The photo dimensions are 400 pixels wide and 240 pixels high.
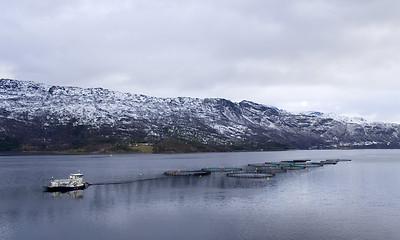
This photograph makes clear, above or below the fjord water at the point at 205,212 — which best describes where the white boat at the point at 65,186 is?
above

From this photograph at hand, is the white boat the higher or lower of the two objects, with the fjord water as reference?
higher

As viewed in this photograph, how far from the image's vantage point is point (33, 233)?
68.4 meters

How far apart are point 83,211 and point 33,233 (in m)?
19.6

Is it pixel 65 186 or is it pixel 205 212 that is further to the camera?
pixel 65 186

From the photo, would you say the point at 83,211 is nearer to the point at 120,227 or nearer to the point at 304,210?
the point at 120,227

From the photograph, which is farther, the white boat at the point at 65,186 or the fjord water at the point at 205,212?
the white boat at the point at 65,186

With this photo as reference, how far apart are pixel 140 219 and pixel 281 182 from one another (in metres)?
80.9

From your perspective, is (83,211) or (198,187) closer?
(83,211)

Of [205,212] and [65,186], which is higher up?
[65,186]

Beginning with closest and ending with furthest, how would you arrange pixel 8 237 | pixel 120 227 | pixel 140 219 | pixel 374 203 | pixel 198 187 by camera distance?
pixel 8 237 → pixel 120 227 → pixel 140 219 → pixel 374 203 → pixel 198 187

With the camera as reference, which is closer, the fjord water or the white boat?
the fjord water

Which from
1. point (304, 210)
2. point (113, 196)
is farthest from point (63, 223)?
point (304, 210)

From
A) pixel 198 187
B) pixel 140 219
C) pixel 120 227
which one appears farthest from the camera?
pixel 198 187

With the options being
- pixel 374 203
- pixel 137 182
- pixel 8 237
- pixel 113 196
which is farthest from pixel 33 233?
pixel 374 203
